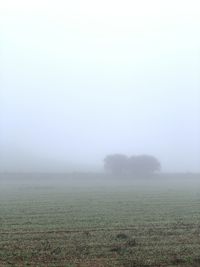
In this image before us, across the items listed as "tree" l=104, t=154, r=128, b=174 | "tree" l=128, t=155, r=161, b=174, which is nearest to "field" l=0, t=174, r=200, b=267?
"tree" l=128, t=155, r=161, b=174

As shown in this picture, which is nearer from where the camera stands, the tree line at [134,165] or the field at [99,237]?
the field at [99,237]

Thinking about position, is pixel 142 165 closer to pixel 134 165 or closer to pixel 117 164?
pixel 134 165

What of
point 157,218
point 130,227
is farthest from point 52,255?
point 157,218

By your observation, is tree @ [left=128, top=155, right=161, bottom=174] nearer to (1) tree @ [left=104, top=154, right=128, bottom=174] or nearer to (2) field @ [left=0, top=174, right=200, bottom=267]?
(1) tree @ [left=104, top=154, right=128, bottom=174]

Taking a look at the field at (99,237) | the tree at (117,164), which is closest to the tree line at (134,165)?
the tree at (117,164)

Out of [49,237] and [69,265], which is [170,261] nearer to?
[69,265]

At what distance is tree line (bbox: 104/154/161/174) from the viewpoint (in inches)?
4021

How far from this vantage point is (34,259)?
1758cm

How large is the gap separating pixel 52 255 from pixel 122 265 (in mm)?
2818

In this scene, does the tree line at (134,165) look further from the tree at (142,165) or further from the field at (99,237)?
the field at (99,237)

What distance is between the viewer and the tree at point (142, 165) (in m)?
102

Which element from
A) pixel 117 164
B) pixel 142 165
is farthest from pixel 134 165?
pixel 117 164

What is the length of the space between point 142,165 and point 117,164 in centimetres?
530

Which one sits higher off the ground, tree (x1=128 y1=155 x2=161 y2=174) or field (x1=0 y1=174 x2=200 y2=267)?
tree (x1=128 y1=155 x2=161 y2=174)
